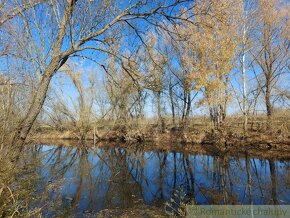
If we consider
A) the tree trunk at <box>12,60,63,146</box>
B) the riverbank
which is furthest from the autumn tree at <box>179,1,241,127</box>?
the tree trunk at <box>12,60,63,146</box>

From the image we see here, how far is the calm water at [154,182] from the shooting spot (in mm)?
8289

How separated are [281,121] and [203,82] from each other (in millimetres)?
6560

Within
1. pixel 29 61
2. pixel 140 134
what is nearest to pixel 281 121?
pixel 140 134

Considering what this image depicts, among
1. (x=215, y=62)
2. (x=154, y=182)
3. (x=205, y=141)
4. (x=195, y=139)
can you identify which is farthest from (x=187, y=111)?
(x=154, y=182)

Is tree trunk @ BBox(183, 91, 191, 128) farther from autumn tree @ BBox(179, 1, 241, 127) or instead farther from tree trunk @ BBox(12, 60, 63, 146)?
tree trunk @ BBox(12, 60, 63, 146)

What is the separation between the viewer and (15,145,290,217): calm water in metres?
8.29

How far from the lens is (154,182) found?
11227mm

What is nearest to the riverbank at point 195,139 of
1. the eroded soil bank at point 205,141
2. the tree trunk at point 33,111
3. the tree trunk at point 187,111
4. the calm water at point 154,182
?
the eroded soil bank at point 205,141

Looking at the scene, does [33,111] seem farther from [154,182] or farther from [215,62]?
[215,62]

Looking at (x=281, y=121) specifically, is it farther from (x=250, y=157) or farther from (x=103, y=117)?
(x=103, y=117)

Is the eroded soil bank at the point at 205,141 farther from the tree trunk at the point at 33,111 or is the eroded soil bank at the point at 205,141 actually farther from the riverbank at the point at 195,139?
the tree trunk at the point at 33,111

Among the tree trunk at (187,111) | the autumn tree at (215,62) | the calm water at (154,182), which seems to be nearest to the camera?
the calm water at (154,182)

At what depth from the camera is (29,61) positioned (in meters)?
6.96

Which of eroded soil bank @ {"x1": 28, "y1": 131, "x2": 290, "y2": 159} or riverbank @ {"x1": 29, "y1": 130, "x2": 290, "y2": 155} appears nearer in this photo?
eroded soil bank @ {"x1": 28, "y1": 131, "x2": 290, "y2": 159}
